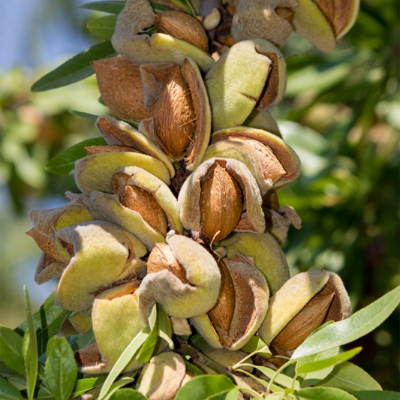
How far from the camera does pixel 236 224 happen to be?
3.08ft

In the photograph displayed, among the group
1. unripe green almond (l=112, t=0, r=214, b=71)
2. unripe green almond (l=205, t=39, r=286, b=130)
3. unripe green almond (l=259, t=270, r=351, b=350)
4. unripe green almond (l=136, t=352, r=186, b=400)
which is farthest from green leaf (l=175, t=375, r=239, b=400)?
unripe green almond (l=112, t=0, r=214, b=71)

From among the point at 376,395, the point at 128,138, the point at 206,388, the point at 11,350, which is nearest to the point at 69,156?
the point at 128,138

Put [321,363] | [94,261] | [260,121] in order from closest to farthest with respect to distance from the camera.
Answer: [321,363] < [94,261] < [260,121]

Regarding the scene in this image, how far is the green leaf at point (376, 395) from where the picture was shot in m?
0.80

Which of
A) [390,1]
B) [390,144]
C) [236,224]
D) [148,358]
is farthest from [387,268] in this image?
[148,358]

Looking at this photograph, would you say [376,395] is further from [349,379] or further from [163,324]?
[163,324]

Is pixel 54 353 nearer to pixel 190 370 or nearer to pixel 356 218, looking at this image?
pixel 190 370

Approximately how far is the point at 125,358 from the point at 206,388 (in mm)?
111

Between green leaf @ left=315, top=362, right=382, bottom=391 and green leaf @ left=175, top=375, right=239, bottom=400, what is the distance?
0.61 ft

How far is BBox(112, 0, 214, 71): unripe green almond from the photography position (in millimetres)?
1007

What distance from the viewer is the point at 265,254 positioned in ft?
3.15

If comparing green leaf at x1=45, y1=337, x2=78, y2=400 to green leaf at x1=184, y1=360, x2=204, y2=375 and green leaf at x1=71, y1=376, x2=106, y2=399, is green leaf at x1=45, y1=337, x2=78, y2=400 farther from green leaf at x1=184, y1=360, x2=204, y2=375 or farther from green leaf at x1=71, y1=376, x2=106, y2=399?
green leaf at x1=184, y1=360, x2=204, y2=375

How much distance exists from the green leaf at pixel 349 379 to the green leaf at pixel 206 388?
0.19 metres

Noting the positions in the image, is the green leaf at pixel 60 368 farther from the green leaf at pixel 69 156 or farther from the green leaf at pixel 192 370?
the green leaf at pixel 69 156
